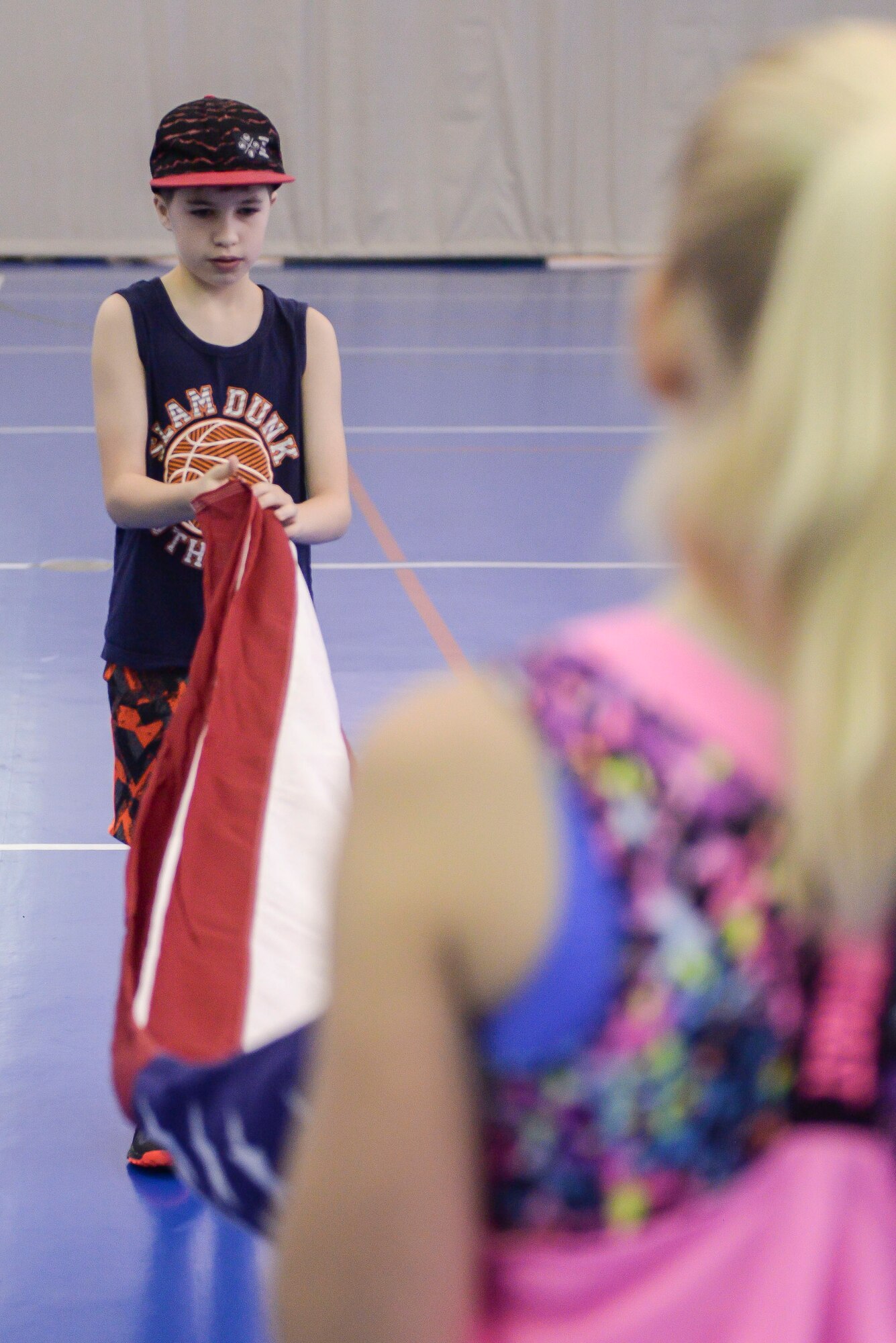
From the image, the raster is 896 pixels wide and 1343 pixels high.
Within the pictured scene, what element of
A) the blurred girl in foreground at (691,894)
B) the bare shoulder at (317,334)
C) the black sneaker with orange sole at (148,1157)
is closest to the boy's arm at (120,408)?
the bare shoulder at (317,334)

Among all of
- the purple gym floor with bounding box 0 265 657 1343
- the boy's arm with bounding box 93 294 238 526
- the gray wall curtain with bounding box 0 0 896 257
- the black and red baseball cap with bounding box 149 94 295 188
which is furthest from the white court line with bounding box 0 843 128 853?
the gray wall curtain with bounding box 0 0 896 257

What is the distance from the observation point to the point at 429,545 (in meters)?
5.39

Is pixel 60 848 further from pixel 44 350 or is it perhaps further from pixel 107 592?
pixel 44 350

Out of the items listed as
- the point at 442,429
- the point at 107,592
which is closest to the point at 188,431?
the point at 107,592

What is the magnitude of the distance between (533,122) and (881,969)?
12.8 meters

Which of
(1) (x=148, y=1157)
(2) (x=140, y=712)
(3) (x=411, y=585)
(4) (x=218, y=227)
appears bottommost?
(1) (x=148, y=1157)

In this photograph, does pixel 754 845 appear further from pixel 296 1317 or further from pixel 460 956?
pixel 296 1317

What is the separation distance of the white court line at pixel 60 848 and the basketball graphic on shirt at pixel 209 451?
1.27 meters

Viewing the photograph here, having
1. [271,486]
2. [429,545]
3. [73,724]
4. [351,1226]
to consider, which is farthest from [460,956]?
[429,545]

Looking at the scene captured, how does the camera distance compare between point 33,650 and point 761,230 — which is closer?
point 761,230

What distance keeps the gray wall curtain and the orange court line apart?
22.4ft

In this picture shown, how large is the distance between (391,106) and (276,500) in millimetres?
11167

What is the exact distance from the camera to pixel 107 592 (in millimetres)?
4781

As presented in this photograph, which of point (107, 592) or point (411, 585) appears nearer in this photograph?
point (107, 592)
